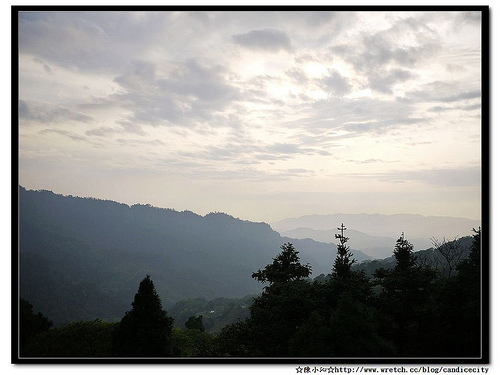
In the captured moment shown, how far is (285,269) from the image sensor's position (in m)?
13.8

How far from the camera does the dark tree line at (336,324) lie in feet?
28.1

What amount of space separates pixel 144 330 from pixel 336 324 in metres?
5.77

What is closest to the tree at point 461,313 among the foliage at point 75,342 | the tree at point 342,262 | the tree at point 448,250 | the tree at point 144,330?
the tree at point 448,250

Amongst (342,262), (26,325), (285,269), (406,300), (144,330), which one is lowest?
(144,330)

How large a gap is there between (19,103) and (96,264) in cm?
20327

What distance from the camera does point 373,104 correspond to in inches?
466

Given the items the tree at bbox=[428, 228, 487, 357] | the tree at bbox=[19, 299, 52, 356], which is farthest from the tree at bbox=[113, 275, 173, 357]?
the tree at bbox=[428, 228, 487, 357]

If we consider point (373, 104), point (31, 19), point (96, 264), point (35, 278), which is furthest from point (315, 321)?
point (96, 264)

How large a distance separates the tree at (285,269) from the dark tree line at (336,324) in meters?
1.07

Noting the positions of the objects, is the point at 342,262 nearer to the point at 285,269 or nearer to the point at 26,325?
the point at 285,269

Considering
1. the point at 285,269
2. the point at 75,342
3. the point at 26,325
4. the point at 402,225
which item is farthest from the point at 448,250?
the point at 26,325

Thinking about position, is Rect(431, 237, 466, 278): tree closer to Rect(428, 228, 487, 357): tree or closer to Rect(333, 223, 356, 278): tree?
Rect(428, 228, 487, 357): tree

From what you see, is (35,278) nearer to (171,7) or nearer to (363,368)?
(171,7)

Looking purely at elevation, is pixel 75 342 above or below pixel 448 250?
below
